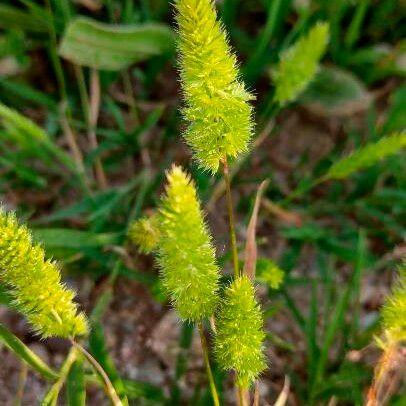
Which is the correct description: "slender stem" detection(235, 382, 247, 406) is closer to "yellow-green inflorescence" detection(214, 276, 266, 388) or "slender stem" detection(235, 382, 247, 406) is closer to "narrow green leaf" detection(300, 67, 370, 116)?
"yellow-green inflorescence" detection(214, 276, 266, 388)

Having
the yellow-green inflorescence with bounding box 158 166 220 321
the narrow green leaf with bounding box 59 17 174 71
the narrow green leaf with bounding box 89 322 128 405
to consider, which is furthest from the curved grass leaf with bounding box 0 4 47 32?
the yellow-green inflorescence with bounding box 158 166 220 321

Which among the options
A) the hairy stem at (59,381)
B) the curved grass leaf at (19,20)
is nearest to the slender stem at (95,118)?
the curved grass leaf at (19,20)

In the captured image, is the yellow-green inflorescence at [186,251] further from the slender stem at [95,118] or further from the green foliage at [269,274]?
the slender stem at [95,118]

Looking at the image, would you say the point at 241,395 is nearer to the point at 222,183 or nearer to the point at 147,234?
the point at 147,234

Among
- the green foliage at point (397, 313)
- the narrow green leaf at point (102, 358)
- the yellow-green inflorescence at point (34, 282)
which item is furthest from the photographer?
the narrow green leaf at point (102, 358)

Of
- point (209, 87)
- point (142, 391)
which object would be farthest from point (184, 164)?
point (209, 87)

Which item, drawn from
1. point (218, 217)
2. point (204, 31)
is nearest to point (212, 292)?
point (204, 31)
